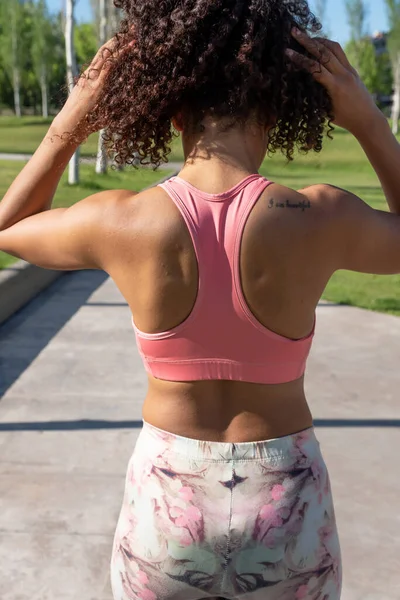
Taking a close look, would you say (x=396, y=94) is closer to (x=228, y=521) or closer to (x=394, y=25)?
(x=394, y=25)

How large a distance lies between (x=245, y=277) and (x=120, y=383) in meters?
4.03

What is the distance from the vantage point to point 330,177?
25797 millimetres

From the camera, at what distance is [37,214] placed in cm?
151

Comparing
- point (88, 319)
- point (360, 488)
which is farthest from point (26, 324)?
point (360, 488)

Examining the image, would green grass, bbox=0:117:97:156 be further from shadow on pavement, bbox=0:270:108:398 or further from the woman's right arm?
the woman's right arm

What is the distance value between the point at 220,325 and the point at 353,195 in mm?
332

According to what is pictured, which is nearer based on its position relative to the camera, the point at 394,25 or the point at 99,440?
the point at 99,440

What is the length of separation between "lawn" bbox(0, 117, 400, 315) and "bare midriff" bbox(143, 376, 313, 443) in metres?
0.57

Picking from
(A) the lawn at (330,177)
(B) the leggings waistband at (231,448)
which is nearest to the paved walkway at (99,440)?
(A) the lawn at (330,177)

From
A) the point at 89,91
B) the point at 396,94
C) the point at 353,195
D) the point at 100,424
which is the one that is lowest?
the point at 396,94

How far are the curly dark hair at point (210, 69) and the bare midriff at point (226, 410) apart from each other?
48 cm

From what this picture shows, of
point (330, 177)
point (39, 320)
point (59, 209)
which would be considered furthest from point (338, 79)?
point (330, 177)

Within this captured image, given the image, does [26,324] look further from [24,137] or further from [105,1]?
[24,137]

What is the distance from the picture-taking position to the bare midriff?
135 cm
